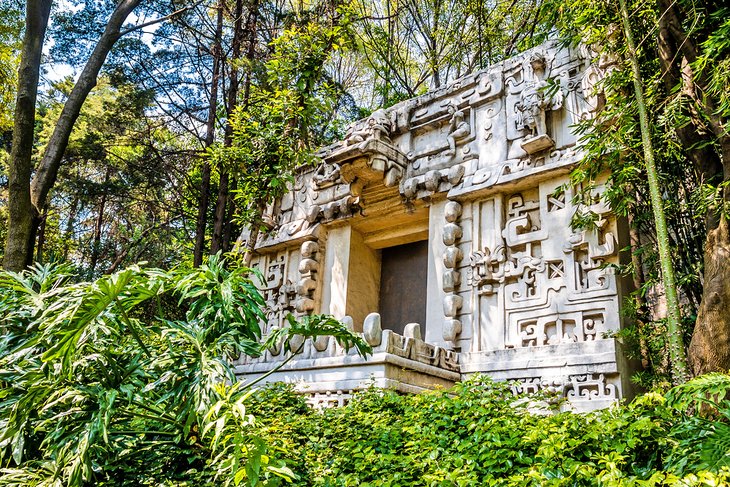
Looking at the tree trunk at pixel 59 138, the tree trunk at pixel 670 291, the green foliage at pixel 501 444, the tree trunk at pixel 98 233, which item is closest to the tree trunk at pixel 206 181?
the tree trunk at pixel 59 138

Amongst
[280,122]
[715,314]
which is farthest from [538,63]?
[715,314]

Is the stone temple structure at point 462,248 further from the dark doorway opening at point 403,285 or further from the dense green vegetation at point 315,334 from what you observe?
the dense green vegetation at point 315,334

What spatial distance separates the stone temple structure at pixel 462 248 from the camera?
5801mm

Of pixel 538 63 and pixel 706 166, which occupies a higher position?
pixel 538 63

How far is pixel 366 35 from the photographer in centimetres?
1462

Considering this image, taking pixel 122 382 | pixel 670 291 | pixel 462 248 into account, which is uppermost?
pixel 462 248

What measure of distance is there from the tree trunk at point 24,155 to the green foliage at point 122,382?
1.52 metres

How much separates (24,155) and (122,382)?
10.8ft

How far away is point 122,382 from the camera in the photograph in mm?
3293

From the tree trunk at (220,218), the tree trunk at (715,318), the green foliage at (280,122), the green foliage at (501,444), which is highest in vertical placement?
the green foliage at (280,122)

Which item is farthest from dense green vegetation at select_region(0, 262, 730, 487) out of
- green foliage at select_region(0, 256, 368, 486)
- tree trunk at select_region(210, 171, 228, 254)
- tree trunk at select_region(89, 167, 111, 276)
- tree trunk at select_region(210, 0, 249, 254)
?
tree trunk at select_region(89, 167, 111, 276)

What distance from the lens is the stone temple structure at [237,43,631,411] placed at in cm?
580

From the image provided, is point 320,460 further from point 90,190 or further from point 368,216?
point 90,190

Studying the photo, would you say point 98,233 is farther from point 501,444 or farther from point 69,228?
point 501,444
